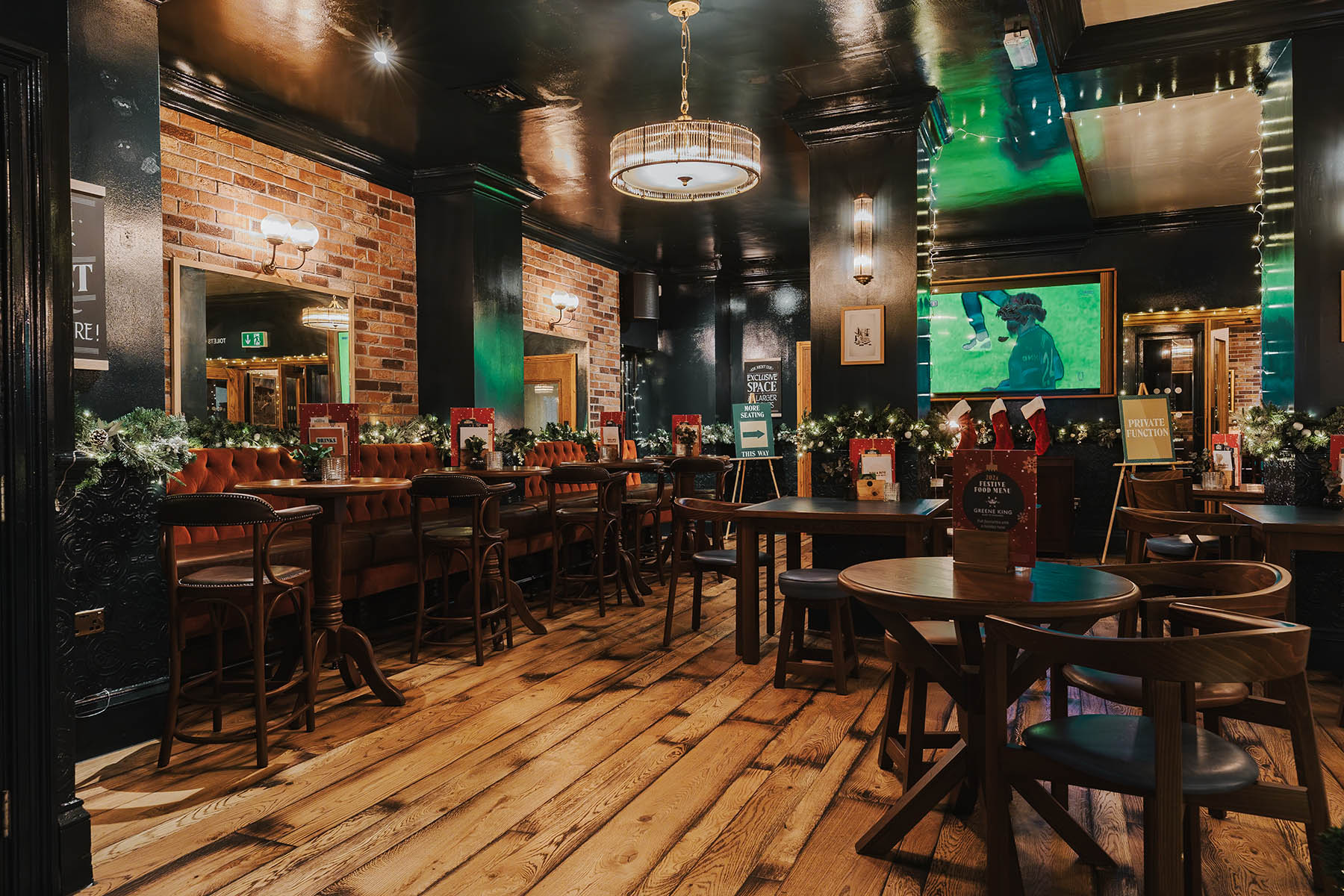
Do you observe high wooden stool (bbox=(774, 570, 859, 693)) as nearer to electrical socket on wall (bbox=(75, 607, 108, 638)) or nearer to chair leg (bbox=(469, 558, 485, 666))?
chair leg (bbox=(469, 558, 485, 666))

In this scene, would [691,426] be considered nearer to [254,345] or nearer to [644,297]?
[644,297]

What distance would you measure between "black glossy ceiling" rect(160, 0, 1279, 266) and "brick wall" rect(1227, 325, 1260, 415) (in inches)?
112

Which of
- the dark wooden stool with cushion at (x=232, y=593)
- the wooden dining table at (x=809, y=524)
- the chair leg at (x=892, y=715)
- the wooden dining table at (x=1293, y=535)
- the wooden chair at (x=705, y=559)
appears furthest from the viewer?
the wooden chair at (x=705, y=559)

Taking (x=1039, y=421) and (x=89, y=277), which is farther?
(x=1039, y=421)

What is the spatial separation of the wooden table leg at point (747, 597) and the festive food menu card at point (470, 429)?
7.24ft

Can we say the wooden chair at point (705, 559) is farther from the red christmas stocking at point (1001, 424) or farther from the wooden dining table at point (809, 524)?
the red christmas stocking at point (1001, 424)

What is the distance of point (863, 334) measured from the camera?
5.26 meters

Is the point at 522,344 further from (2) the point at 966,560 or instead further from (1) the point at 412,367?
(2) the point at 966,560

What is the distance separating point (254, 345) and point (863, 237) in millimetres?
4036

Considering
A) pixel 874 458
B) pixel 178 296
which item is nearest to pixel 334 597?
pixel 178 296

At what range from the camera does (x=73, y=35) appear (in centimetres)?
331

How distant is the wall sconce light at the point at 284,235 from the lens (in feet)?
18.1

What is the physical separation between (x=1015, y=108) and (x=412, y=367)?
4896 mm

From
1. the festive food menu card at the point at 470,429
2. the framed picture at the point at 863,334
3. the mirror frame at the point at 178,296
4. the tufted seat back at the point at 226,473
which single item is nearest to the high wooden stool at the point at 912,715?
the framed picture at the point at 863,334
